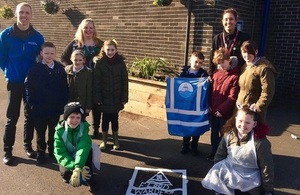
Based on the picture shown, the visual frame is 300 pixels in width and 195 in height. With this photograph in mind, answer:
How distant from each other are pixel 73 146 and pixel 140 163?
3.53 ft

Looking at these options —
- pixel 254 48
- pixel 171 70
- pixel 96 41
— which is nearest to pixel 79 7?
pixel 171 70

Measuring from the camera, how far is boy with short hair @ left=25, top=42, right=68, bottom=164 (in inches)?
161

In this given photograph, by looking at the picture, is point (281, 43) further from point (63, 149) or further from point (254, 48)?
point (63, 149)

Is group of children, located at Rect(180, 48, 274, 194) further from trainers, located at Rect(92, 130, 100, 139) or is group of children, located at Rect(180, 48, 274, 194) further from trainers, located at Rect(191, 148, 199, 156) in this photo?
trainers, located at Rect(92, 130, 100, 139)

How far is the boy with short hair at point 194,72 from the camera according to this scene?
4.34 meters

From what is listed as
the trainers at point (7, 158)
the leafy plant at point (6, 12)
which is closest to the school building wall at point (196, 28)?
the trainers at point (7, 158)

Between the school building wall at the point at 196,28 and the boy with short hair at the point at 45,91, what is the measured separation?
3.37 m

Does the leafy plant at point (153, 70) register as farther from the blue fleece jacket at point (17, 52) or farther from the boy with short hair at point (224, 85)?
the blue fleece jacket at point (17, 52)

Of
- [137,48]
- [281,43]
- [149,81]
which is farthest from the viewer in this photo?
[137,48]

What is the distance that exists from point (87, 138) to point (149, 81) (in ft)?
9.14

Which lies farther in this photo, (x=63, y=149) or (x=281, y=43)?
(x=281, y=43)

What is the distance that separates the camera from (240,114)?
3.17 m

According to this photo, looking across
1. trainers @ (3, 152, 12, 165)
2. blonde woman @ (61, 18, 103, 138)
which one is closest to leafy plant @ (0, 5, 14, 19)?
blonde woman @ (61, 18, 103, 138)

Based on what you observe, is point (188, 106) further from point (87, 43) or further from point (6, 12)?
point (6, 12)
